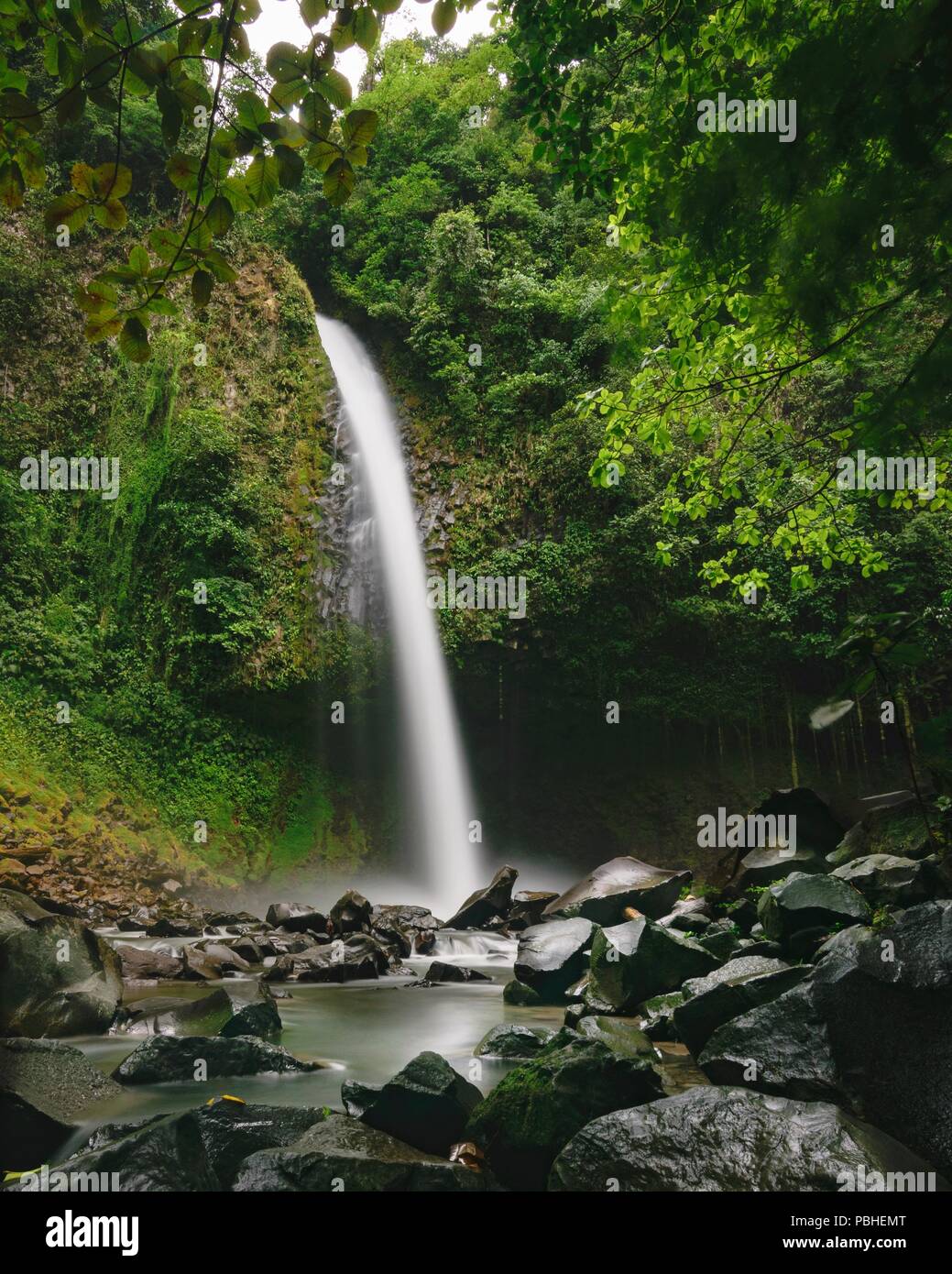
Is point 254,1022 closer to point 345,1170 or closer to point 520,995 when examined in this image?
point 520,995

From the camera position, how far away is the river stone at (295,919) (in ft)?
38.1

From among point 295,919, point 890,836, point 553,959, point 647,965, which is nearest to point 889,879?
point 890,836

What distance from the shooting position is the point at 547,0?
15.8 feet

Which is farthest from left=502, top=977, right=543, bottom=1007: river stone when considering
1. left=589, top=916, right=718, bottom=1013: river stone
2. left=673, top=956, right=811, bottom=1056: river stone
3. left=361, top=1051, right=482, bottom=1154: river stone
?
left=361, top=1051, right=482, bottom=1154: river stone

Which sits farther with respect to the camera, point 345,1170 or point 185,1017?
point 185,1017

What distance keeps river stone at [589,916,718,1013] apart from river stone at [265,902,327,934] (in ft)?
20.5

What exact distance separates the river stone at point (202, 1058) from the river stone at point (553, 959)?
9.44 feet

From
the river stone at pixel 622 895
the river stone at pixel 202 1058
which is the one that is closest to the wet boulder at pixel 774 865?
the river stone at pixel 622 895

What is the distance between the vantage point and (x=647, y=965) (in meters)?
6.45

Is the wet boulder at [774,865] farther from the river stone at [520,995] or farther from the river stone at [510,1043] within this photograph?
the river stone at [510,1043]

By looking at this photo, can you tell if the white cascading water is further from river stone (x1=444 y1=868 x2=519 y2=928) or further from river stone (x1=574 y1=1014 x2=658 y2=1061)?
river stone (x1=574 y1=1014 x2=658 y2=1061)

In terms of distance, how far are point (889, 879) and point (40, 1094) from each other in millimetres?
5938

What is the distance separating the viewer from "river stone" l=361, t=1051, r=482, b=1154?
149 inches
